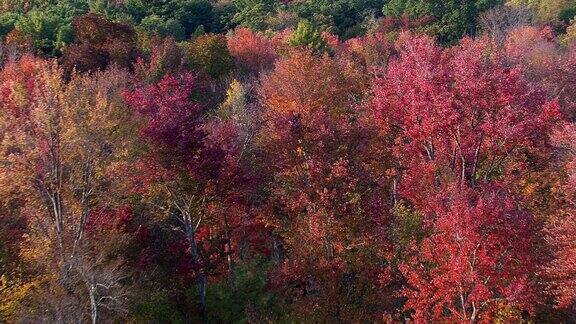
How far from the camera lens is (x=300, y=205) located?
1750 centimetres

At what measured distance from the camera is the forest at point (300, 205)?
15.6m

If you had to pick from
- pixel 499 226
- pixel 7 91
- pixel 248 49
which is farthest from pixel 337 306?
pixel 248 49

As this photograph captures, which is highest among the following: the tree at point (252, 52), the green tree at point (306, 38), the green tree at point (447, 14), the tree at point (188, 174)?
the tree at point (188, 174)

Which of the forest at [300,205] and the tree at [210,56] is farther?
the tree at [210,56]

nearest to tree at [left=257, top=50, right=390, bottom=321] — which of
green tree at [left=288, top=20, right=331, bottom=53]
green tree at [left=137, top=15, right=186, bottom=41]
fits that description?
green tree at [left=288, top=20, right=331, bottom=53]

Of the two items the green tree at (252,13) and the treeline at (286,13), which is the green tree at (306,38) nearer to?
the treeline at (286,13)

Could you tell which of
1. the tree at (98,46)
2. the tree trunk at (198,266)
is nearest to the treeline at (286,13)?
the tree at (98,46)

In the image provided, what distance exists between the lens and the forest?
1561 cm

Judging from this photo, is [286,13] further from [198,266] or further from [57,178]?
[57,178]

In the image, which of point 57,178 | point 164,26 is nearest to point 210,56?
point 164,26

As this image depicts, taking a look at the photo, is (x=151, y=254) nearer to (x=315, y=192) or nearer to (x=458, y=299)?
(x=315, y=192)

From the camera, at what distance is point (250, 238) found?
25.6 metres

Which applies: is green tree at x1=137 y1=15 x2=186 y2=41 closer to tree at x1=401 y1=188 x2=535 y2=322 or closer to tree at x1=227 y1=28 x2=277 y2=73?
tree at x1=227 y1=28 x2=277 y2=73

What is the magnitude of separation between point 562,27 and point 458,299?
179 feet
